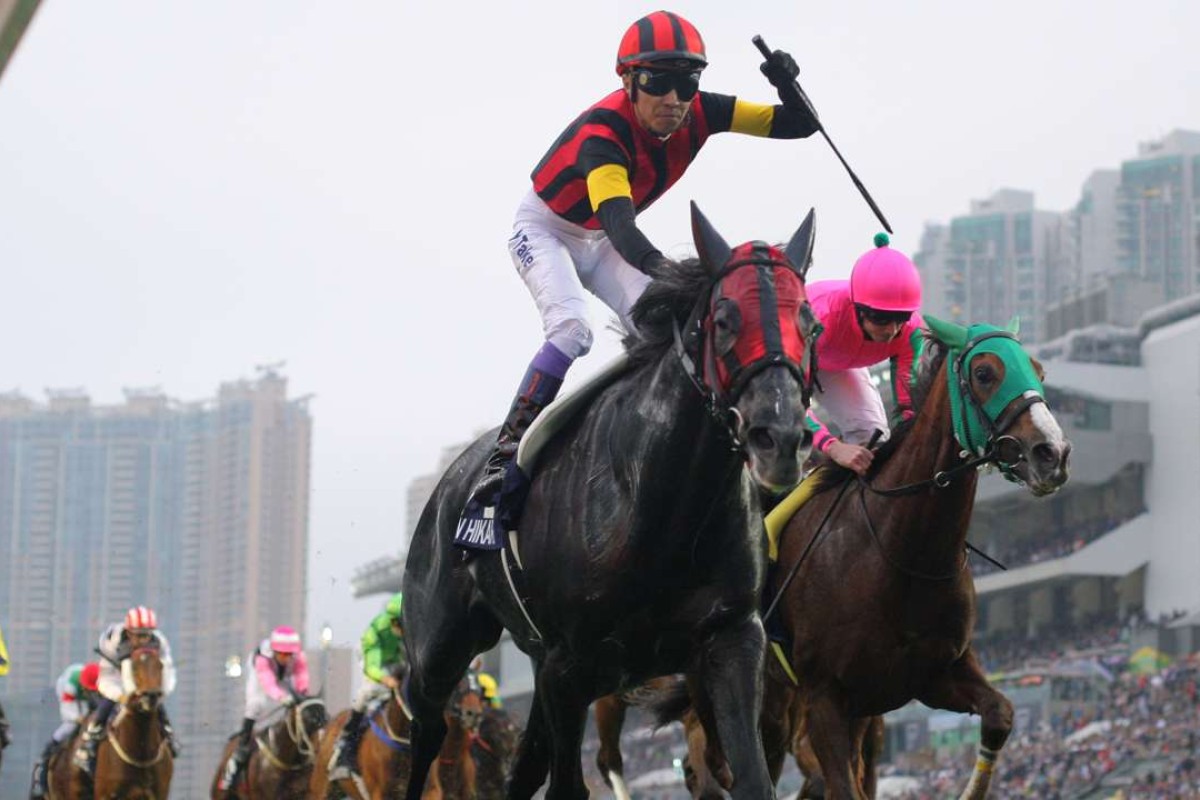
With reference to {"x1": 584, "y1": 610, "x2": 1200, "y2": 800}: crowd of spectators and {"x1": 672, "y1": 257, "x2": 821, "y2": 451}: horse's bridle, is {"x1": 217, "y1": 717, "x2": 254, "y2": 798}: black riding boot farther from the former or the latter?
{"x1": 672, "y1": 257, "x2": 821, "y2": 451}: horse's bridle

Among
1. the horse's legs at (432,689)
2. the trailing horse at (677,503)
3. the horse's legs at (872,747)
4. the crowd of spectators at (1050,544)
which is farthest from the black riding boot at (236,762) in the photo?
the crowd of spectators at (1050,544)

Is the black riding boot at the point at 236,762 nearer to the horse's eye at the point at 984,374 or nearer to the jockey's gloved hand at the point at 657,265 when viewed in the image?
the horse's eye at the point at 984,374

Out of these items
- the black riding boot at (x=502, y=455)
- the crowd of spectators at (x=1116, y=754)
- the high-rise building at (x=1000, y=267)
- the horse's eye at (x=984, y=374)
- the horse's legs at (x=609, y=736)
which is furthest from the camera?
the high-rise building at (x=1000, y=267)

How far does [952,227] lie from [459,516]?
117 meters

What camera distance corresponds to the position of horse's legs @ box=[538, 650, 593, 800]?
6293 millimetres

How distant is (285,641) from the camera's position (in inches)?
749

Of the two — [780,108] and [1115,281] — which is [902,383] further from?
[1115,281]

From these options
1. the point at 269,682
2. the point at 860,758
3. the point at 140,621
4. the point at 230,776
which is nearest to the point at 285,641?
the point at 269,682

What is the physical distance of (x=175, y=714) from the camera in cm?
8075

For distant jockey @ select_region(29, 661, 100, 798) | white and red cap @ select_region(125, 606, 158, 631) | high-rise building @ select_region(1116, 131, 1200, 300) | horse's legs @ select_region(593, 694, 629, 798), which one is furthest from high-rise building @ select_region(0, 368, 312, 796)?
horse's legs @ select_region(593, 694, 629, 798)

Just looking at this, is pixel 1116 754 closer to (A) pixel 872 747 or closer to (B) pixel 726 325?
(A) pixel 872 747

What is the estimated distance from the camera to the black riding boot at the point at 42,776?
58.3 ft

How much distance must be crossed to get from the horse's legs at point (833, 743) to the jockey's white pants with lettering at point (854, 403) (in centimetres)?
146

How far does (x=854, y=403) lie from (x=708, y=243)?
3.36m
